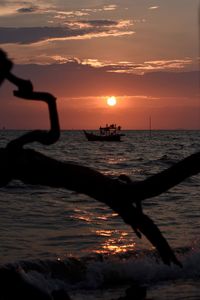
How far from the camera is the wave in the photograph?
12953mm

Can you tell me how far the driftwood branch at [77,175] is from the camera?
235 inches

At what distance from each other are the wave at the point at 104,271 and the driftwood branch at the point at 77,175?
6.44 meters

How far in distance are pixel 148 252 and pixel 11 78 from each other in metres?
10.1

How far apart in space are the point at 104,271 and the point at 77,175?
821 cm

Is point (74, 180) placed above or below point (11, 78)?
below

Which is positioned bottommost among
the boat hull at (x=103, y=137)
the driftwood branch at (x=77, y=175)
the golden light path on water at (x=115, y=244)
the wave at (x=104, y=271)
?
the boat hull at (x=103, y=137)

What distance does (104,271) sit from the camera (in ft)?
45.2

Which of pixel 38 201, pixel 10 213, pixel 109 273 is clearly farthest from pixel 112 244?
pixel 38 201

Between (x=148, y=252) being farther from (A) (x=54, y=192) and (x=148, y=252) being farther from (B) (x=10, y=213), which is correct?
(A) (x=54, y=192)

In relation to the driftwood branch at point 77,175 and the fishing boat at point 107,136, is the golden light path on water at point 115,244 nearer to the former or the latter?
the driftwood branch at point 77,175

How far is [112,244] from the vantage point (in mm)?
16281

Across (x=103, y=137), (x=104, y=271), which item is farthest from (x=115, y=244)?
(x=103, y=137)

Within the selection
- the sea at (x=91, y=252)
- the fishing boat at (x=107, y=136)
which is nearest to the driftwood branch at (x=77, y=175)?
the sea at (x=91, y=252)

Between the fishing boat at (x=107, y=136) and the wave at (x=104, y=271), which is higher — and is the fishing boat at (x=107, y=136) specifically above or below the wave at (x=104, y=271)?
below
